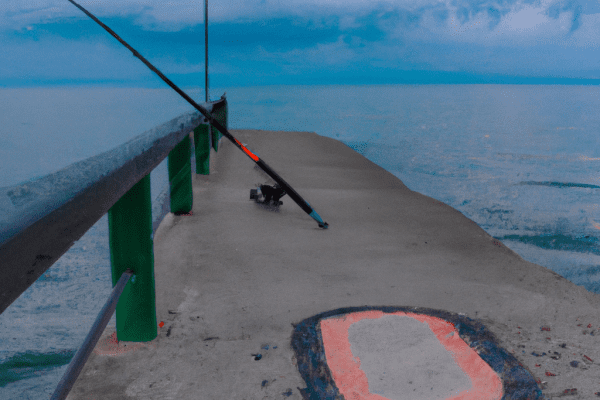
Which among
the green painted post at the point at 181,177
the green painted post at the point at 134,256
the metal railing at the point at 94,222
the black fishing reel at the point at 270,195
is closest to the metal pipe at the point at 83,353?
the metal railing at the point at 94,222

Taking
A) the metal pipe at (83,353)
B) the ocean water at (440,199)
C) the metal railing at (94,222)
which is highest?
the metal railing at (94,222)

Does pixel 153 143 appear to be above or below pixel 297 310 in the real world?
above

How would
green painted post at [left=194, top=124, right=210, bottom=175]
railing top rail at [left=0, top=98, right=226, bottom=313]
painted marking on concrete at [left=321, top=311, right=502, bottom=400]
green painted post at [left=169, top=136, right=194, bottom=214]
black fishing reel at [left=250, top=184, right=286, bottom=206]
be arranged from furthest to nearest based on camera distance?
green painted post at [left=194, top=124, right=210, bottom=175] < black fishing reel at [left=250, top=184, right=286, bottom=206] < green painted post at [left=169, top=136, right=194, bottom=214] < painted marking on concrete at [left=321, top=311, right=502, bottom=400] < railing top rail at [left=0, top=98, right=226, bottom=313]

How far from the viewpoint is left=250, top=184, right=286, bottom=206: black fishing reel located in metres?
4.61

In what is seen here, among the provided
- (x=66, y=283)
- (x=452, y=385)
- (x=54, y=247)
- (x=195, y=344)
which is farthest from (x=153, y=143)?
(x=66, y=283)

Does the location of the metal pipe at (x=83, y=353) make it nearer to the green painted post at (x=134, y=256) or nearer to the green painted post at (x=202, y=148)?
the green painted post at (x=134, y=256)

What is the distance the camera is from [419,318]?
2299 millimetres

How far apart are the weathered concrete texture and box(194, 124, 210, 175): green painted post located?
4.02 feet

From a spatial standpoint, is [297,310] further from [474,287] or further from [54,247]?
[54,247]

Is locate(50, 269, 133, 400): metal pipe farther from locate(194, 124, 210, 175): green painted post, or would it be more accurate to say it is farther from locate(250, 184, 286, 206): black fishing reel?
locate(194, 124, 210, 175): green painted post

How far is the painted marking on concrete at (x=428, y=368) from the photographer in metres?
1.71

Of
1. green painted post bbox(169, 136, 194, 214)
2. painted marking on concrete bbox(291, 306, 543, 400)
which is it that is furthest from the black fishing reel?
painted marking on concrete bbox(291, 306, 543, 400)

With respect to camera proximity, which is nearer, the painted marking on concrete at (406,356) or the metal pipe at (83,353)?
the metal pipe at (83,353)

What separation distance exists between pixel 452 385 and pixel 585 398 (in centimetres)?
52
